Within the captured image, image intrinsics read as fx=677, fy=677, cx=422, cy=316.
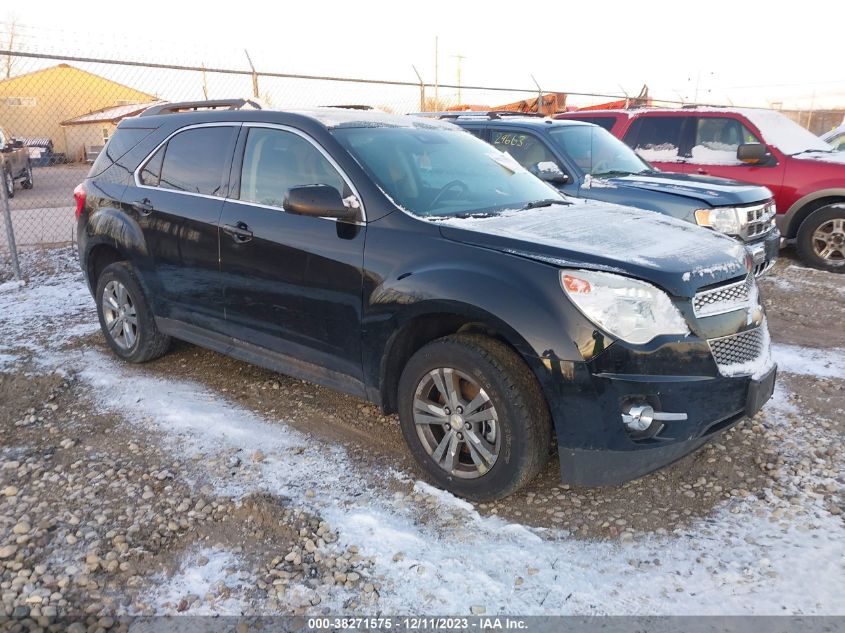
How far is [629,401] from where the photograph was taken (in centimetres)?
285

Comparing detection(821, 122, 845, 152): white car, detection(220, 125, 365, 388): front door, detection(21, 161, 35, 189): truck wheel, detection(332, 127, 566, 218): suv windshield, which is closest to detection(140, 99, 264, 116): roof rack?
detection(220, 125, 365, 388): front door

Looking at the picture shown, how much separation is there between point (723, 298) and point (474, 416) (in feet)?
4.17

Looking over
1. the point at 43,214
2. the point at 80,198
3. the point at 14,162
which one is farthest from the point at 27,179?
the point at 80,198

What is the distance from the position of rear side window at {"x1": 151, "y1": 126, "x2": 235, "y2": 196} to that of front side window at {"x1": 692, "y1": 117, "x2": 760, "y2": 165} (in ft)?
22.1

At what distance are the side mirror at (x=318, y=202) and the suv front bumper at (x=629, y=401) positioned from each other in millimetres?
1305

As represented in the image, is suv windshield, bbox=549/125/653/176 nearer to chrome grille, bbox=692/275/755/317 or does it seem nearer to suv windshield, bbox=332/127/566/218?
suv windshield, bbox=332/127/566/218

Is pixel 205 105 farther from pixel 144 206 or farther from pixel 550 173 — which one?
pixel 550 173

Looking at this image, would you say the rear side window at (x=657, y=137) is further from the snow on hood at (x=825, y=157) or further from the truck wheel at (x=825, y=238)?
the truck wheel at (x=825, y=238)

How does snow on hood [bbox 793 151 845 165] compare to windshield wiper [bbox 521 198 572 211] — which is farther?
snow on hood [bbox 793 151 845 165]

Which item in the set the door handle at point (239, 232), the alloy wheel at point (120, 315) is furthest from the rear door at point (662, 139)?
the alloy wheel at point (120, 315)

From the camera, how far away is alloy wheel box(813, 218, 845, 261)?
8.34m

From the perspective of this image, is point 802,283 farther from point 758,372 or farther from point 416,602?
point 416,602

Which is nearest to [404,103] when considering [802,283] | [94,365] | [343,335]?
[802,283]

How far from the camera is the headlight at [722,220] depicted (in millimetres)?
6285
